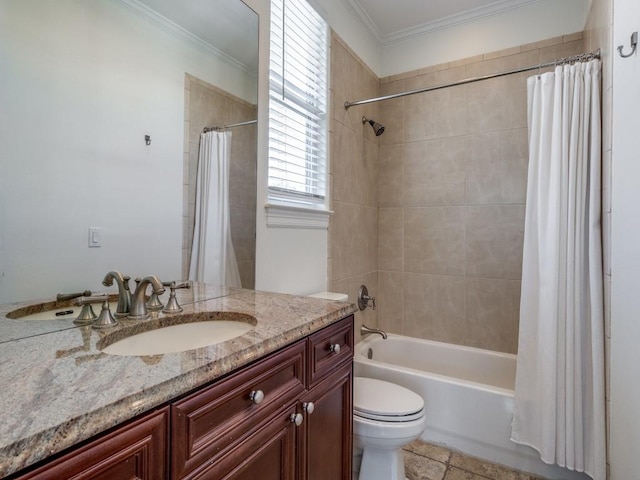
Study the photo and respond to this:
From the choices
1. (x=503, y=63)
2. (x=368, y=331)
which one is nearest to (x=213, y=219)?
(x=368, y=331)

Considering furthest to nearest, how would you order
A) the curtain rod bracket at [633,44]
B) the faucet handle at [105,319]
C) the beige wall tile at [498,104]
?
the beige wall tile at [498,104]
the curtain rod bracket at [633,44]
the faucet handle at [105,319]

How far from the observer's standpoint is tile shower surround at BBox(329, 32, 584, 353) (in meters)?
2.24

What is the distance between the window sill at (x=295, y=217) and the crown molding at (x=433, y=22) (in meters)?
1.41

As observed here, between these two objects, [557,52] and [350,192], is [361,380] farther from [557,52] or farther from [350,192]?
[557,52]

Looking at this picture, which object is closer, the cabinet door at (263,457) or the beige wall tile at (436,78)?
the cabinet door at (263,457)

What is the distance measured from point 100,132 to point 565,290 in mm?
1951

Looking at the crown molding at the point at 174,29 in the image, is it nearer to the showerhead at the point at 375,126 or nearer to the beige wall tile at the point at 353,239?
the beige wall tile at the point at 353,239

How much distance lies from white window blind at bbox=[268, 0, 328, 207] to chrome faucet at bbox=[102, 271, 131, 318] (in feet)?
2.79

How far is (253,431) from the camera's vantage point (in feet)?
2.50

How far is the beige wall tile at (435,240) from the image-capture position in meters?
2.44

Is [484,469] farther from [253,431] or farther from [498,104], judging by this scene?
[498,104]

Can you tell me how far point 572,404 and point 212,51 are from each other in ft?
7.08

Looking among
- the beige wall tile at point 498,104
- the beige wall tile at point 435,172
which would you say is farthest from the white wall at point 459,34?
the beige wall tile at point 435,172

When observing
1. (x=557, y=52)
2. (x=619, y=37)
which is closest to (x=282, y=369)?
(x=619, y=37)
